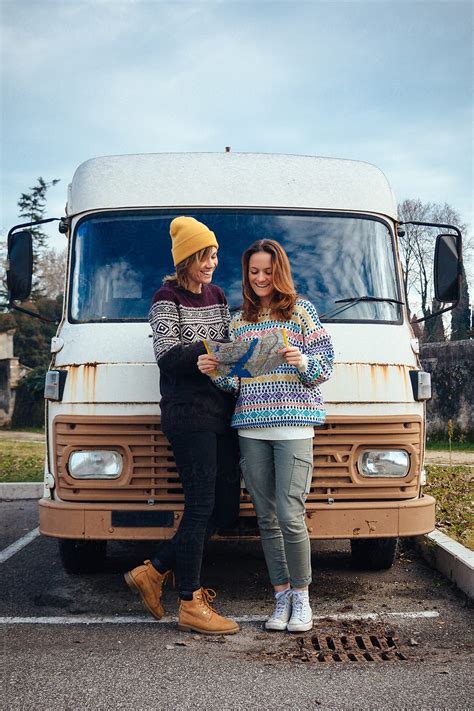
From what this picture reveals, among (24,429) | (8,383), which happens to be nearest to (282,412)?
(24,429)

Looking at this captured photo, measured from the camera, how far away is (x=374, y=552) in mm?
6344

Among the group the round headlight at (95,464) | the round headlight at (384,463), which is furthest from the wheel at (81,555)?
the round headlight at (384,463)

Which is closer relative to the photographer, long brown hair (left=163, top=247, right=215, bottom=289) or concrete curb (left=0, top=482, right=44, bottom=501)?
long brown hair (left=163, top=247, right=215, bottom=289)

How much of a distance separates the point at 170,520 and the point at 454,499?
4936 mm

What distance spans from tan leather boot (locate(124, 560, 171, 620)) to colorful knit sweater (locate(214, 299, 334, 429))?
0.94 meters

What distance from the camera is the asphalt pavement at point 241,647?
12.8 ft

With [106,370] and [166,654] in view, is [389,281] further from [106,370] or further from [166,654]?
[166,654]

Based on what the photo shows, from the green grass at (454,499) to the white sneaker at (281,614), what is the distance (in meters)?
2.18

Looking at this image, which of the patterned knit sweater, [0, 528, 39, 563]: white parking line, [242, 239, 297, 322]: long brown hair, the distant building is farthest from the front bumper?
the distant building

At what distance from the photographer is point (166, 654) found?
178 inches

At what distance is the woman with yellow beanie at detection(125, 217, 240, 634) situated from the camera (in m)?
4.78

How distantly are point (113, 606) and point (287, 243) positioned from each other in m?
2.57

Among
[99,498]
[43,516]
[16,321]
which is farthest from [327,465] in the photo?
[16,321]

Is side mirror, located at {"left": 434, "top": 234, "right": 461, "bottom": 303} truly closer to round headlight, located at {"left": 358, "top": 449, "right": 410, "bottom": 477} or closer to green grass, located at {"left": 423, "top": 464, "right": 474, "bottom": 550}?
round headlight, located at {"left": 358, "top": 449, "right": 410, "bottom": 477}
